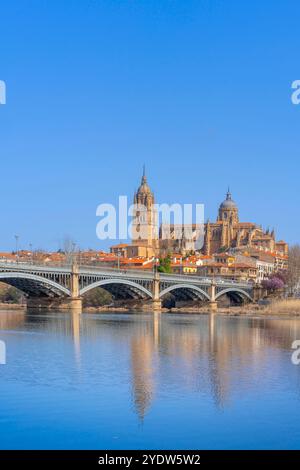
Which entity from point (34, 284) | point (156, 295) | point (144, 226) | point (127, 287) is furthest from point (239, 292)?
point (144, 226)

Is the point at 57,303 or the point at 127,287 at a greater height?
the point at 127,287

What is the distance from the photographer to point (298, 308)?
85625mm

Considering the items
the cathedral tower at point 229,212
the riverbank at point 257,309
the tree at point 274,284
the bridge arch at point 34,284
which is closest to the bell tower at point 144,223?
the cathedral tower at point 229,212

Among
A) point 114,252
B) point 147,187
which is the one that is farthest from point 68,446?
point 147,187

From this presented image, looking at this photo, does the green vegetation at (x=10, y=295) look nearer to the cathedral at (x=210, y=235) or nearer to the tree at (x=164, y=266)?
the tree at (x=164, y=266)

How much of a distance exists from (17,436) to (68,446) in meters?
1.43

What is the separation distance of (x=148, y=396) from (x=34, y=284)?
46269 mm

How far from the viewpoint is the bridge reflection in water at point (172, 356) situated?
22.5 meters

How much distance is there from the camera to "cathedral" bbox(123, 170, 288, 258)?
16325cm

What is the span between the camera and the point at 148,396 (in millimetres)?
20969

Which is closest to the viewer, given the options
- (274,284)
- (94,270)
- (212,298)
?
(94,270)

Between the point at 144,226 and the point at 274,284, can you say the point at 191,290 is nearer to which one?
the point at 274,284

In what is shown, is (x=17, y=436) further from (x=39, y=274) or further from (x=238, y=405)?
(x=39, y=274)

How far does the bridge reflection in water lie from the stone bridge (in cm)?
1396
